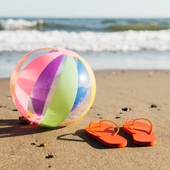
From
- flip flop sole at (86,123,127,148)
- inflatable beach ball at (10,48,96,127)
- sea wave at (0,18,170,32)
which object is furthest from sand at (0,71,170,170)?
sea wave at (0,18,170,32)

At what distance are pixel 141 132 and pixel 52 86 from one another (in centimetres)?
132

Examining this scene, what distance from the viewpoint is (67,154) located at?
2.51 m

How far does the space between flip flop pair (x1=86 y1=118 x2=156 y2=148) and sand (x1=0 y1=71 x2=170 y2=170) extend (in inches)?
2.4

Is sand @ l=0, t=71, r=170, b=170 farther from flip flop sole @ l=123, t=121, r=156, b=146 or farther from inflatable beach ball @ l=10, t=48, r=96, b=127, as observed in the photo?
inflatable beach ball @ l=10, t=48, r=96, b=127

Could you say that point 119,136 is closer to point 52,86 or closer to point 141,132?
point 141,132

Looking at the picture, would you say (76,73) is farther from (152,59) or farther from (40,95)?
(152,59)

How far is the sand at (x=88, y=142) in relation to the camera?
2.34m

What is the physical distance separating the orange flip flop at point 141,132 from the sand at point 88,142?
6cm

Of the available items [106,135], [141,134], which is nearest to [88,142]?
[106,135]

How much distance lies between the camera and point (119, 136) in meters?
2.83

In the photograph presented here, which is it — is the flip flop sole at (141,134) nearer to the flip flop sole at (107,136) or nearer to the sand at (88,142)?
the sand at (88,142)

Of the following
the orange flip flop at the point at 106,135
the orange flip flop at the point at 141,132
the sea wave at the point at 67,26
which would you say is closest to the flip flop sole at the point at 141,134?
the orange flip flop at the point at 141,132

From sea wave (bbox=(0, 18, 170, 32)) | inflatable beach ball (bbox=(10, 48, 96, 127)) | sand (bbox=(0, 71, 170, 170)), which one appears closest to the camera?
sand (bbox=(0, 71, 170, 170))

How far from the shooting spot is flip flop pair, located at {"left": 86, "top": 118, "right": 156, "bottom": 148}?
2.68 meters
